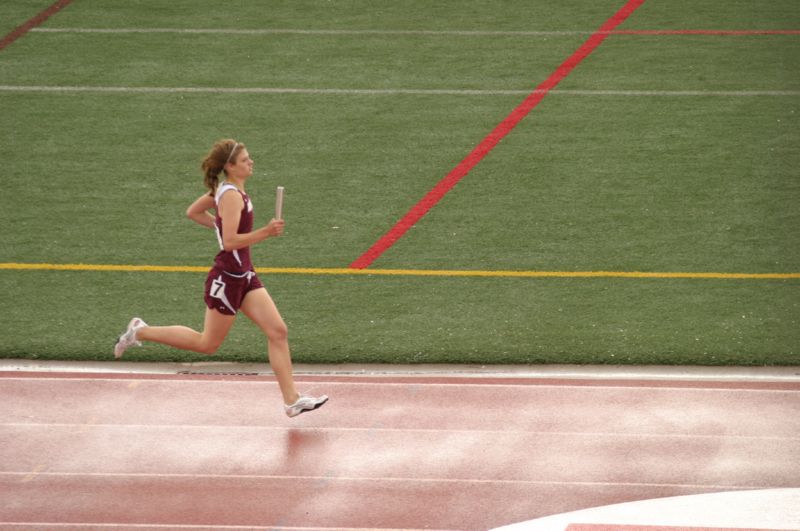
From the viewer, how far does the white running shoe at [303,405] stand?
8.17m

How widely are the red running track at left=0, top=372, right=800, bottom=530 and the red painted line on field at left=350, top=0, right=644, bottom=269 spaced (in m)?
2.44

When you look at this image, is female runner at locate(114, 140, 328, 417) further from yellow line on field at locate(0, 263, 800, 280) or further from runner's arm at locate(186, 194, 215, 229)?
yellow line on field at locate(0, 263, 800, 280)

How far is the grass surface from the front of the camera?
384 inches

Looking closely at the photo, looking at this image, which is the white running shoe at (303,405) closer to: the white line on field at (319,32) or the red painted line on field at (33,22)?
the white line on field at (319,32)

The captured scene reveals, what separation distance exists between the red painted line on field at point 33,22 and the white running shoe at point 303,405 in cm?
968

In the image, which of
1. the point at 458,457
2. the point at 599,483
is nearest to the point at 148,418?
the point at 458,457

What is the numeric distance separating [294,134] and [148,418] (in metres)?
5.69

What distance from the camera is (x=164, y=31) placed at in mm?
16688

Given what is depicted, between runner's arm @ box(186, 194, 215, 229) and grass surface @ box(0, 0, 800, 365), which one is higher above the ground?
runner's arm @ box(186, 194, 215, 229)

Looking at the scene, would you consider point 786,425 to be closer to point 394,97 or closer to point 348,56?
point 394,97

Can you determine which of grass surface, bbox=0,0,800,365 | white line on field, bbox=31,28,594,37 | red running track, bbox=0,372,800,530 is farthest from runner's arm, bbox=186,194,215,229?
white line on field, bbox=31,28,594,37

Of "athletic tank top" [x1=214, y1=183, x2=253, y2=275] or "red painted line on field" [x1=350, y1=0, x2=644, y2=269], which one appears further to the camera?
"red painted line on field" [x1=350, y1=0, x2=644, y2=269]

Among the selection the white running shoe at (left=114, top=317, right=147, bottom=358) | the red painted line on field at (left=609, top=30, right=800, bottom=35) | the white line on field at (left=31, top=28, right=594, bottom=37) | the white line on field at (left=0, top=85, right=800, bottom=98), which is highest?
the white line on field at (left=31, top=28, right=594, bottom=37)

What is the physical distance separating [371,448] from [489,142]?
5971 millimetres
